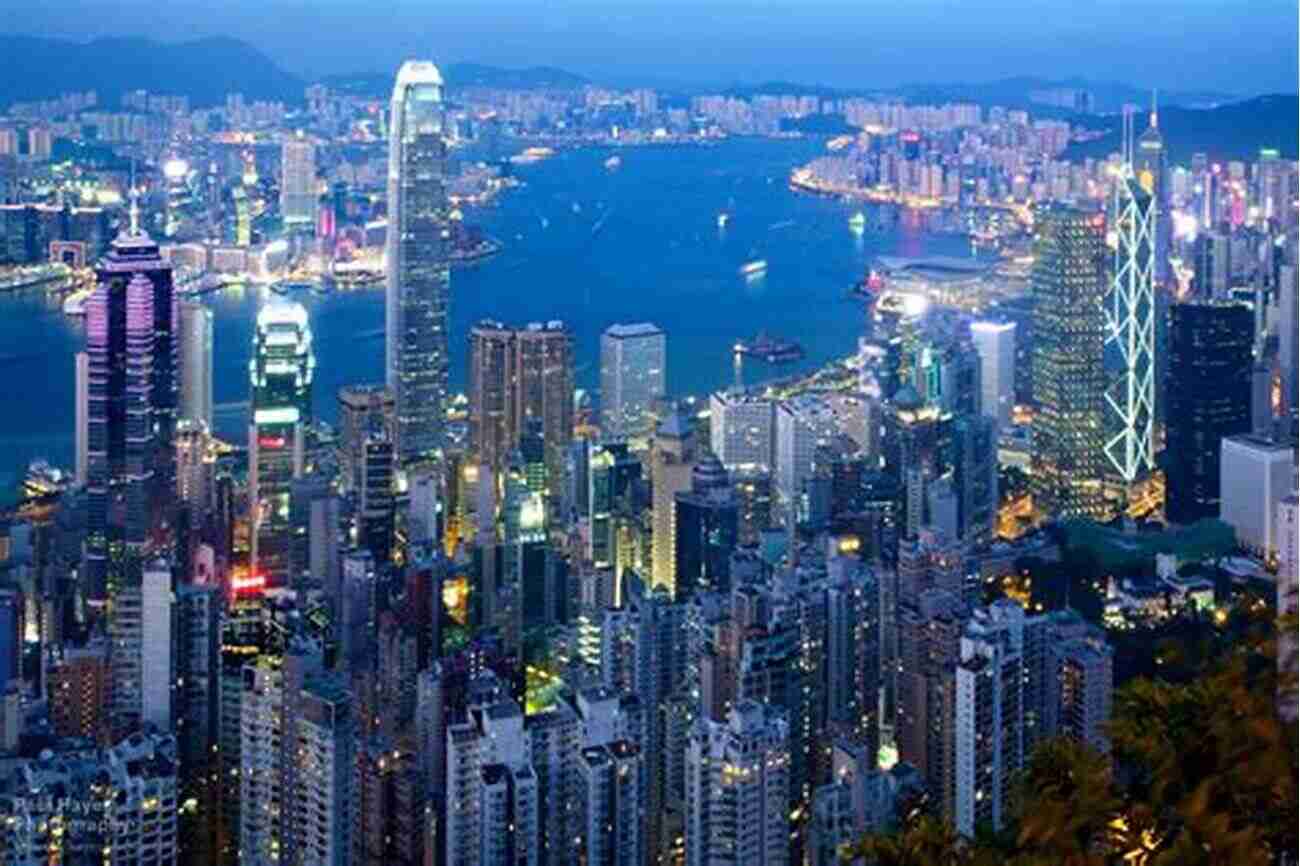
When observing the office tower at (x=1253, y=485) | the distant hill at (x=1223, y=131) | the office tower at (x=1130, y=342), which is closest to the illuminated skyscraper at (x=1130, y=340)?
the office tower at (x=1130, y=342)

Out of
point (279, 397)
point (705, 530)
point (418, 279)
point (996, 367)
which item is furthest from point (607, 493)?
point (996, 367)

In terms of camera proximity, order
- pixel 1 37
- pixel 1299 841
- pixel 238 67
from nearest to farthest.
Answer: pixel 1299 841 → pixel 1 37 → pixel 238 67

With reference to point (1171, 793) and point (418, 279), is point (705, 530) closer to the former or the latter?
point (418, 279)

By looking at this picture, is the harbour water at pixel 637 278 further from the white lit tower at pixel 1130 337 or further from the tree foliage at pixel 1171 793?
the tree foliage at pixel 1171 793

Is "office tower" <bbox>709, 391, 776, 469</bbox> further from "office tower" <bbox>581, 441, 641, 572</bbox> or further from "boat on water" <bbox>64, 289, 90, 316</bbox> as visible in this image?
"boat on water" <bbox>64, 289, 90, 316</bbox>

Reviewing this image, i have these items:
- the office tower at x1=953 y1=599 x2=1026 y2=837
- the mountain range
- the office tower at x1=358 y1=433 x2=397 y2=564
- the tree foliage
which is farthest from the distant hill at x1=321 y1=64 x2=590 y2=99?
the tree foliage

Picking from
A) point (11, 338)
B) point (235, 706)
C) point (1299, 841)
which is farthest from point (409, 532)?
point (1299, 841)

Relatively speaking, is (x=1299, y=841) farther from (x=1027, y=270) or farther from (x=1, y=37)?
(x=1027, y=270)
